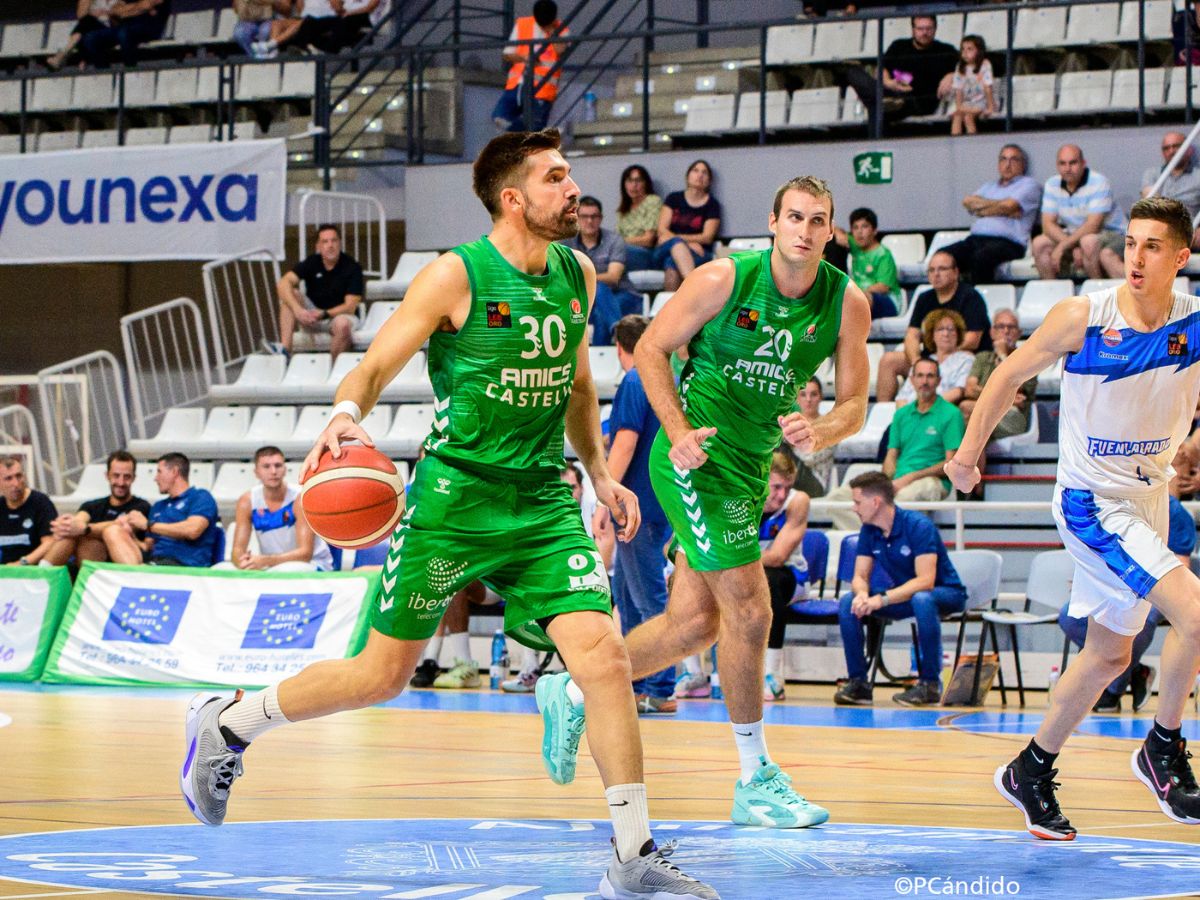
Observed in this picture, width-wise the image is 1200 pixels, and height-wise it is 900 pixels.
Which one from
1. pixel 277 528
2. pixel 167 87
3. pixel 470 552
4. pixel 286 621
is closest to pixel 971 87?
pixel 277 528

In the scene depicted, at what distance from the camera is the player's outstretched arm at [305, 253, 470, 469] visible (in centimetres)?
407

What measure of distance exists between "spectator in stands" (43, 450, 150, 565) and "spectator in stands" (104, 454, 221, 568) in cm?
10

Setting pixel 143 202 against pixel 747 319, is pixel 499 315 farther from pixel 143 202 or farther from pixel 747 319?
pixel 143 202

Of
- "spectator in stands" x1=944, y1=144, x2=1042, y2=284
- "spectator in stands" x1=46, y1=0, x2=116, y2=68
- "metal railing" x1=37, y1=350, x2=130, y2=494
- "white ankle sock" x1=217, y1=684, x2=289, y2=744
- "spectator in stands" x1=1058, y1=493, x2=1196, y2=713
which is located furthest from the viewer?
"spectator in stands" x1=46, y1=0, x2=116, y2=68

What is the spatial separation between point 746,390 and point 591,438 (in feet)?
3.10

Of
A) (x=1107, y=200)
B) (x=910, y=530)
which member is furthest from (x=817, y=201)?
(x=1107, y=200)

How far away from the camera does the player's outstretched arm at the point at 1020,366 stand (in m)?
4.99

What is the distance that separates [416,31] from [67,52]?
12.8 ft

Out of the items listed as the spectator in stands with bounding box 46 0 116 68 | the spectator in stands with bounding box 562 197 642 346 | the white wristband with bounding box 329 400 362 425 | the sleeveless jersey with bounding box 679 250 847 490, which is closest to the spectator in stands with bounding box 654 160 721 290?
the spectator in stands with bounding box 562 197 642 346

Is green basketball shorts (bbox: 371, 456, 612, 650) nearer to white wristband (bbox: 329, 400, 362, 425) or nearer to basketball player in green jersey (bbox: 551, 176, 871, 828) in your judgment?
white wristband (bbox: 329, 400, 362, 425)

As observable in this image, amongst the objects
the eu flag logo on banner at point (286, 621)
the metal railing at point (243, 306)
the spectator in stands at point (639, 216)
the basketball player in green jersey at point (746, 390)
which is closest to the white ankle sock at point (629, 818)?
the basketball player in green jersey at point (746, 390)

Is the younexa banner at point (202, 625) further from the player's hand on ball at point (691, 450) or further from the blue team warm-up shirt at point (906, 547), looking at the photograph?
the player's hand on ball at point (691, 450)

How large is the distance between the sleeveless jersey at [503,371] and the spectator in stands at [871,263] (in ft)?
30.7

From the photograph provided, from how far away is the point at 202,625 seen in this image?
1107 centimetres
